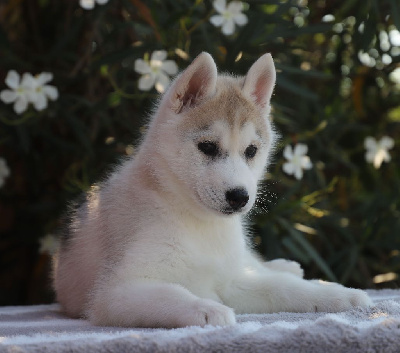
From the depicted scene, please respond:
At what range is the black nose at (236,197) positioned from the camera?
1.94 meters

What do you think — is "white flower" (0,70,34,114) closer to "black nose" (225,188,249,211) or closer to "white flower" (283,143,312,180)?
"white flower" (283,143,312,180)

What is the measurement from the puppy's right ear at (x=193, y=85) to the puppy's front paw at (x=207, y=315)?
68 cm

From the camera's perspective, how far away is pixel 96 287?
202 centimetres

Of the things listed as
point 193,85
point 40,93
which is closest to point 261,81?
point 193,85

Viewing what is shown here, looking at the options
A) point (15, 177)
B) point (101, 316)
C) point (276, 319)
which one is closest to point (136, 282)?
point (101, 316)

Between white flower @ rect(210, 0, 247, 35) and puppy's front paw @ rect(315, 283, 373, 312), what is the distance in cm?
130

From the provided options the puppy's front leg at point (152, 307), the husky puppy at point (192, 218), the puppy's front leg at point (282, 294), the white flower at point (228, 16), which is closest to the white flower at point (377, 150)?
the white flower at point (228, 16)

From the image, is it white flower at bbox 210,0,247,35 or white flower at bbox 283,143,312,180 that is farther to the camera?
white flower at bbox 283,143,312,180

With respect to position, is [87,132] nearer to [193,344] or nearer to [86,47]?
[86,47]

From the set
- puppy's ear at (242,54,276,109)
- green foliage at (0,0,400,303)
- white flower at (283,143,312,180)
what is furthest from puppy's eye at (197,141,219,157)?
white flower at (283,143,312,180)

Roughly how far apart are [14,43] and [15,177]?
0.74 meters

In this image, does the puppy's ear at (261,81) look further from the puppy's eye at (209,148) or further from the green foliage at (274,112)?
the green foliage at (274,112)

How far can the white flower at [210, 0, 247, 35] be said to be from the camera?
9.52ft

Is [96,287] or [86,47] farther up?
[96,287]
